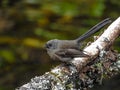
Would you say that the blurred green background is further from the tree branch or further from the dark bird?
the tree branch

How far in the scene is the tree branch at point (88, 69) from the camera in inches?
135

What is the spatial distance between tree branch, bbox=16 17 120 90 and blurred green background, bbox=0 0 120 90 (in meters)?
2.73

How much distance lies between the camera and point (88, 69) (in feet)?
12.1

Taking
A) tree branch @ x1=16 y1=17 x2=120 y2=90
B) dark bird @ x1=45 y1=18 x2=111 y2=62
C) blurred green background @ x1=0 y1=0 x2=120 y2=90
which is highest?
blurred green background @ x1=0 y1=0 x2=120 y2=90

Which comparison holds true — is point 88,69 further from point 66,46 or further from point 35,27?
point 35,27

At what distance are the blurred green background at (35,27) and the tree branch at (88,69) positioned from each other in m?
2.73

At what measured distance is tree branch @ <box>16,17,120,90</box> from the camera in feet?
11.2

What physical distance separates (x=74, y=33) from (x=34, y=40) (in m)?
0.56

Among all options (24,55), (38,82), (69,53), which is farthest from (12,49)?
(38,82)

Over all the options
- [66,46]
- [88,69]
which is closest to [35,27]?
[66,46]

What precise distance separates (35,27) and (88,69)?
3.63 m

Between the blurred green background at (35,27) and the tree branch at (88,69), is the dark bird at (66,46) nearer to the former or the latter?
the tree branch at (88,69)

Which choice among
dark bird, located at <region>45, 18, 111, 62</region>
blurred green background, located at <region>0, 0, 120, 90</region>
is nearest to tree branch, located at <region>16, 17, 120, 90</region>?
dark bird, located at <region>45, 18, 111, 62</region>

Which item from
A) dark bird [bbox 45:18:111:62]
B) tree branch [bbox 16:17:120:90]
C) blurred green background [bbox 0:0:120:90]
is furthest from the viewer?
blurred green background [bbox 0:0:120:90]
